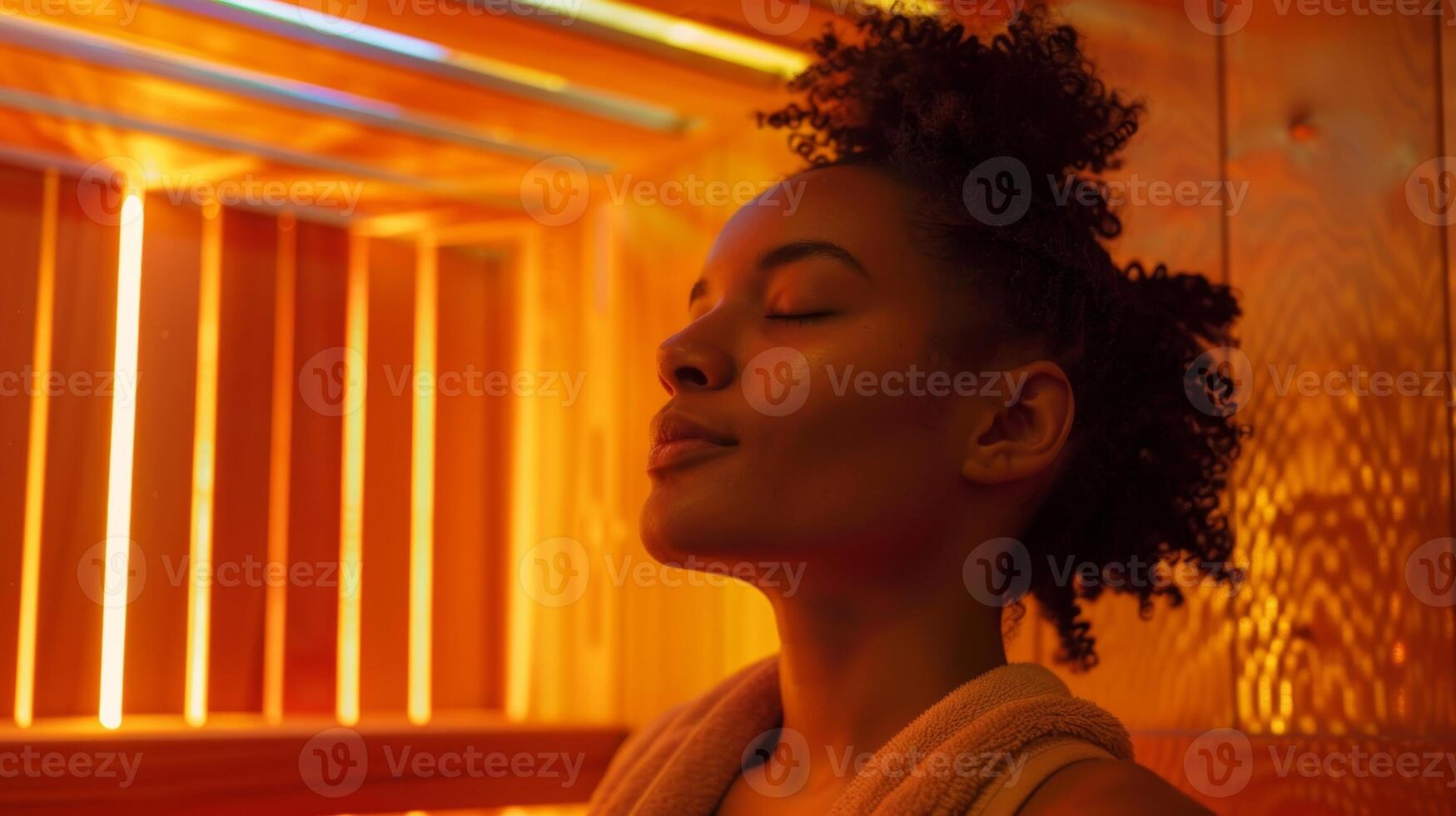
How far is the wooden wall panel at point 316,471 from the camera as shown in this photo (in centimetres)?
183

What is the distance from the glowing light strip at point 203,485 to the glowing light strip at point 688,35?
1.92 feet

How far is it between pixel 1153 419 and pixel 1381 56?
43 cm

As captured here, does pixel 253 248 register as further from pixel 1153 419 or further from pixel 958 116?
pixel 1153 419

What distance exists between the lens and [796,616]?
3.76 ft
